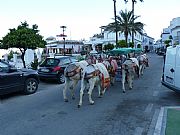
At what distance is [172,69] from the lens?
10.1 m

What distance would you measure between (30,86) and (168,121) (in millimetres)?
6631

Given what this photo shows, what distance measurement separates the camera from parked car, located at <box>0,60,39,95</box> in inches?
419

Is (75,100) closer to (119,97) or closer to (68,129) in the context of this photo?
(119,97)

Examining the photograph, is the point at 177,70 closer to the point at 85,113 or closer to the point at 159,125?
the point at 159,125

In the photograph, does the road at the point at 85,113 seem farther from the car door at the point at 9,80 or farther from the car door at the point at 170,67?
the car door at the point at 170,67

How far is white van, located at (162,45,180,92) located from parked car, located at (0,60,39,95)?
18.2 ft

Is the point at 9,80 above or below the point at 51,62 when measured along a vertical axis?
below

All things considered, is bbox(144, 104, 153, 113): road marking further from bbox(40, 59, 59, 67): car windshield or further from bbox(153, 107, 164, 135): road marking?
bbox(40, 59, 59, 67): car windshield

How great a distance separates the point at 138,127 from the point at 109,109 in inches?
79.5

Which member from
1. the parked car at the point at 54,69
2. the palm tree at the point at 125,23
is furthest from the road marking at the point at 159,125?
the palm tree at the point at 125,23

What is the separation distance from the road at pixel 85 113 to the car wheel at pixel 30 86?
32 cm

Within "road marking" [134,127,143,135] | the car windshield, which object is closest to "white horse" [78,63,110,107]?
"road marking" [134,127,143,135]

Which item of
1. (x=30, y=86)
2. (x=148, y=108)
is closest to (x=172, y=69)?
(x=148, y=108)

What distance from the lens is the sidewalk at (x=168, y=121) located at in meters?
6.47
